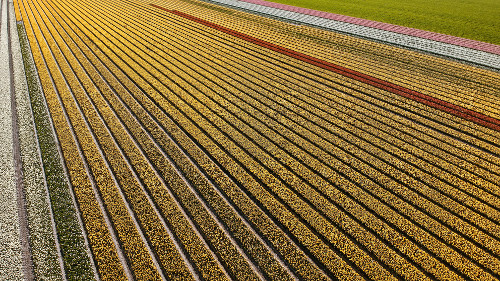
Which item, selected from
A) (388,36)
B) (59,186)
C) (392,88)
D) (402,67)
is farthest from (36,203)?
(388,36)

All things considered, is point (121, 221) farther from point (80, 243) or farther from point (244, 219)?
point (244, 219)

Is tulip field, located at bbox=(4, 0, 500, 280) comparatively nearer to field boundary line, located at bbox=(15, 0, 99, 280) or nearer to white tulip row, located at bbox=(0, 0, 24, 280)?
field boundary line, located at bbox=(15, 0, 99, 280)

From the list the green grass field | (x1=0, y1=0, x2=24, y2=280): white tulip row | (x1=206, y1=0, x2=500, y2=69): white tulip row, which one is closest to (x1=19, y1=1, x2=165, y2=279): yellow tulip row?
(x1=0, y1=0, x2=24, y2=280): white tulip row

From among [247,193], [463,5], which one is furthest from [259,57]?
[463,5]

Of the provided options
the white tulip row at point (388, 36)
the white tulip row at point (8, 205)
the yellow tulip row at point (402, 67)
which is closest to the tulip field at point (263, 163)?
the yellow tulip row at point (402, 67)

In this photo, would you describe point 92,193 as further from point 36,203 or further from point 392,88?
point 392,88

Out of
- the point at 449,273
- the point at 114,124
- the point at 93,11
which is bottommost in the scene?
the point at 449,273
